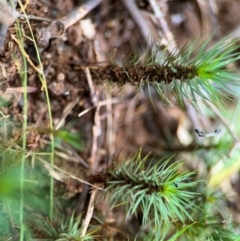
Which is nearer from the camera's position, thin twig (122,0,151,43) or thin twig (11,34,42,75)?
thin twig (11,34,42,75)

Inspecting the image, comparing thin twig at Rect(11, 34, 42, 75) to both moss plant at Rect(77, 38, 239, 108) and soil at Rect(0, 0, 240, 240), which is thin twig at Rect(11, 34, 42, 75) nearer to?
soil at Rect(0, 0, 240, 240)

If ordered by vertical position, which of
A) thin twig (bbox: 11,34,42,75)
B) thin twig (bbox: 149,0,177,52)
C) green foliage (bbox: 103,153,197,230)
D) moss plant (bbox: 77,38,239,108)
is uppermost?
thin twig (bbox: 11,34,42,75)

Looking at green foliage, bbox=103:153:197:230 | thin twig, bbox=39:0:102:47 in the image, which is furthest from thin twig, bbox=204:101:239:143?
thin twig, bbox=39:0:102:47

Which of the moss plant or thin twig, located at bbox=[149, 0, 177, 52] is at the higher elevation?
thin twig, located at bbox=[149, 0, 177, 52]

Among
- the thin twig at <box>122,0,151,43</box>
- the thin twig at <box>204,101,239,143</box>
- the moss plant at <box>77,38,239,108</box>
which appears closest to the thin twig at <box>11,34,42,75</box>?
the moss plant at <box>77,38,239,108</box>

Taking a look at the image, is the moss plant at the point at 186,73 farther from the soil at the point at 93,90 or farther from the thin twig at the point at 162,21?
the thin twig at the point at 162,21

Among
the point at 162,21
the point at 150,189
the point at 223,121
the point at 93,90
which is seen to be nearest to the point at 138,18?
the point at 162,21

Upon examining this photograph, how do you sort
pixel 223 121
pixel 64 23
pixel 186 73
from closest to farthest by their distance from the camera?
pixel 186 73 → pixel 64 23 → pixel 223 121

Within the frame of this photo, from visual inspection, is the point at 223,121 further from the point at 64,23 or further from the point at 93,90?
the point at 64,23

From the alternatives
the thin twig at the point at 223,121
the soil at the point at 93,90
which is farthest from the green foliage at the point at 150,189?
the thin twig at the point at 223,121

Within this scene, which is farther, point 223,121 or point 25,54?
point 223,121
